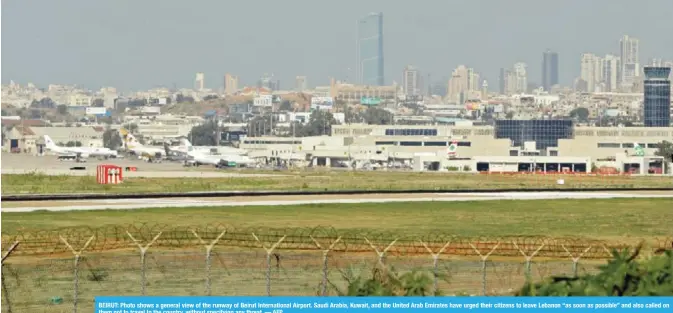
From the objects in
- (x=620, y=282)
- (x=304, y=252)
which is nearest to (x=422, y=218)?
(x=304, y=252)

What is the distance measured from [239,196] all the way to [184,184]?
32280 millimetres

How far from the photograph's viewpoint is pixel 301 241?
55.2 meters

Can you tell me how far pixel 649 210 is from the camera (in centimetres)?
8575

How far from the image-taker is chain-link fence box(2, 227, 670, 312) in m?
35.0

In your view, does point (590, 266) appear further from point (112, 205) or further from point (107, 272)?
point (112, 205)

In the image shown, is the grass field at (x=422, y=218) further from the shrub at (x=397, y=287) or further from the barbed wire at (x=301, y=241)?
the shrub at (x=397, y=287)

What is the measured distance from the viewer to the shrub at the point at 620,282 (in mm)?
10727

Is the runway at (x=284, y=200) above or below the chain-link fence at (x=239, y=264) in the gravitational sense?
below

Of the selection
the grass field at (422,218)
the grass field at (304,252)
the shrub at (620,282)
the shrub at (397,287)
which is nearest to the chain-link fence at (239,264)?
the grass field at (304,252)

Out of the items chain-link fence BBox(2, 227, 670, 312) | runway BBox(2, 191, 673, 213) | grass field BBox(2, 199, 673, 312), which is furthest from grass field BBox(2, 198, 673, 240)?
chain-link fence BBox(2, 227, 670, 312)

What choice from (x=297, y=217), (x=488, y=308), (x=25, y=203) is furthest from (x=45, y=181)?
(x=488, y=308)

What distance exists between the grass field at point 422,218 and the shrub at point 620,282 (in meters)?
49.7

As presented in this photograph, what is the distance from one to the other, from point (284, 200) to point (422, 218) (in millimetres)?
17701

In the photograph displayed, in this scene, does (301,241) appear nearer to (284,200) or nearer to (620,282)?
(284,200)
